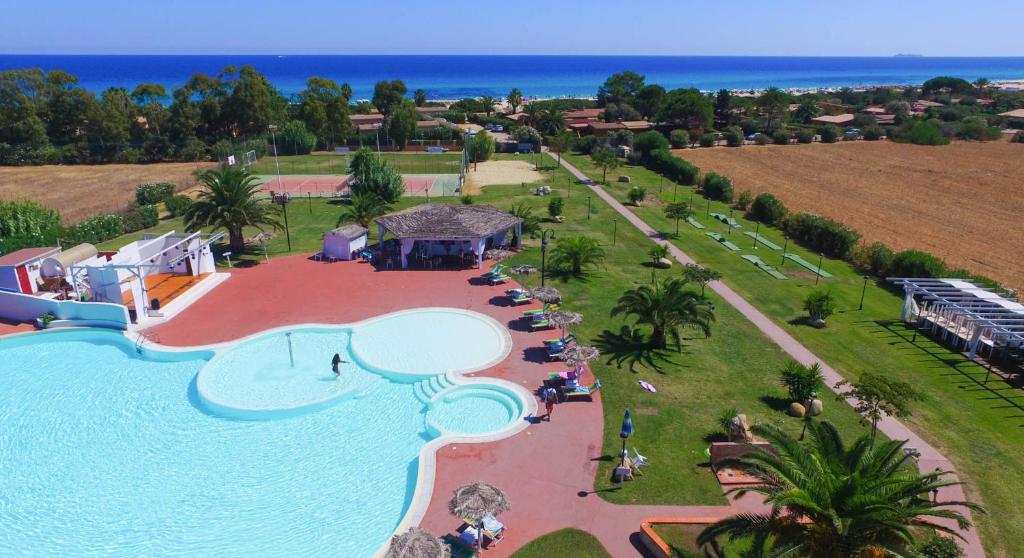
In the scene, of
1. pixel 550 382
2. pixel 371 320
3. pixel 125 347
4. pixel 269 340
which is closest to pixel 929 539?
pixel 550 382

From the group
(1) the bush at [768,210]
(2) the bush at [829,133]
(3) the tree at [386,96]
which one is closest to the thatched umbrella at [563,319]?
(1) the bush at [768,210]

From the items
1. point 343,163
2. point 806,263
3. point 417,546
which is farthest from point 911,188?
point 417,546

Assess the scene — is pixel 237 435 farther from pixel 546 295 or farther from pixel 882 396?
pixel 882 396

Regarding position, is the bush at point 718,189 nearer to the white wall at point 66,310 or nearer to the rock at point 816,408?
the rock at point 816,408

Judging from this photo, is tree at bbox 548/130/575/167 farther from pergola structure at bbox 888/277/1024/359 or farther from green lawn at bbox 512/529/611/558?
green lawn at bbox 512/529/611/558

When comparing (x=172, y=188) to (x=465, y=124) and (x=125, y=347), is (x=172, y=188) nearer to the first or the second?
(x=125, y=347)

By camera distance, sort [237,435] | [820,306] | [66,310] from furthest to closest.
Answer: [66,310], [820,306], [237,435]
